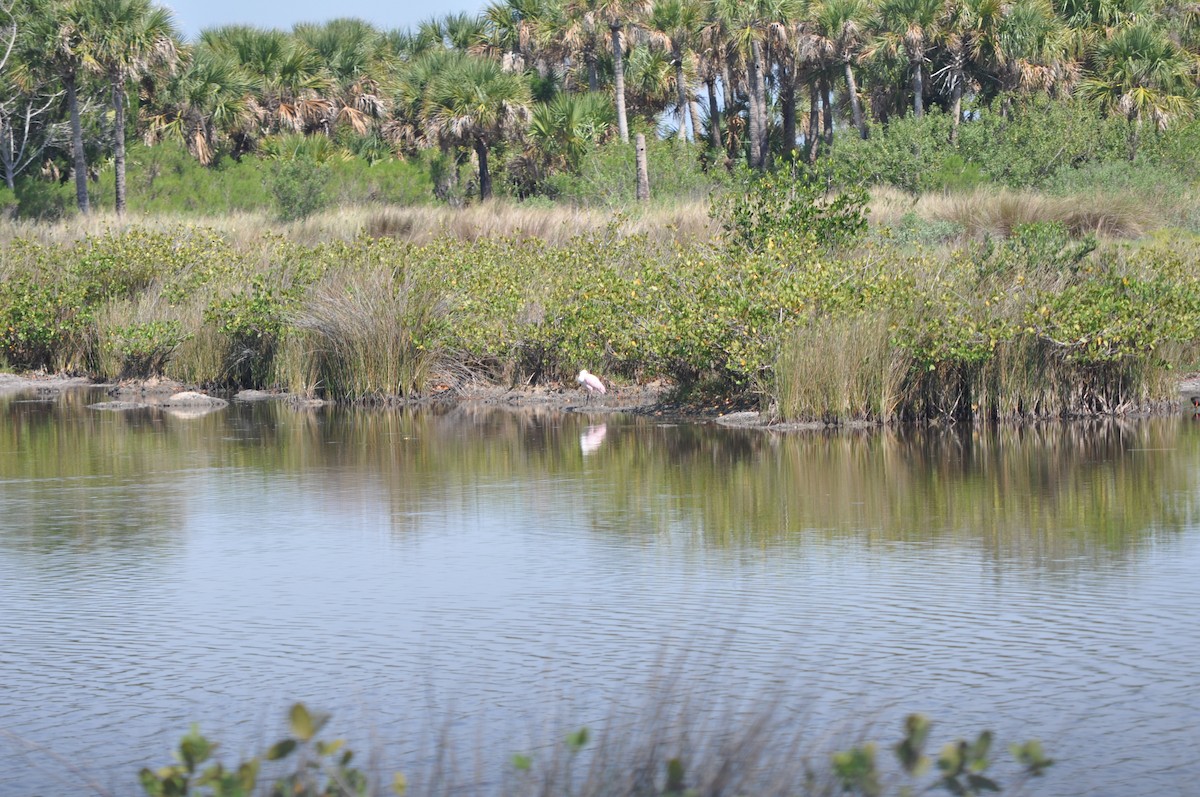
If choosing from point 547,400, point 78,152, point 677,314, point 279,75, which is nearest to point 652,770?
point 677,314

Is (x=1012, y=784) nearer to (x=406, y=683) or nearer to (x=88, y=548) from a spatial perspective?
(x=406, y=683)

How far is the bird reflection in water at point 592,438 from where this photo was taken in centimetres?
1488

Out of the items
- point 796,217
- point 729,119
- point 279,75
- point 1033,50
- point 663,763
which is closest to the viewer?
point 663,763

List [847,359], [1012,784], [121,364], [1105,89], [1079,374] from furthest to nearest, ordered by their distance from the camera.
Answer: [1105,89], [121,364], [1079,374], [847,359], [1012,784]

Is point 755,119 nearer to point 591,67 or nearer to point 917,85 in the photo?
point 917,85

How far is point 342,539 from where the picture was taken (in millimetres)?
10023

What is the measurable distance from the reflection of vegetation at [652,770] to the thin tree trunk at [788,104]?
157 ft

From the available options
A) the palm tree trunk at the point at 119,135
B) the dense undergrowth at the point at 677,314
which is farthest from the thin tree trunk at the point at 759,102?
the dense undergrowth at the point at 677,314

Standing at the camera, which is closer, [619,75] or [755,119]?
[619,75]

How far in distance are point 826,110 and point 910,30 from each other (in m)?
10.1

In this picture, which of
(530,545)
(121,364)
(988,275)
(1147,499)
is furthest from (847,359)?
(121,364)

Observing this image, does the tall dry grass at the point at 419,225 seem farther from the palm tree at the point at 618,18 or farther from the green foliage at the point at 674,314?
the palm tree at the point at 618,18

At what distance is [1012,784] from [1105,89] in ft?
140

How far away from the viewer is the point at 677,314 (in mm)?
17547
